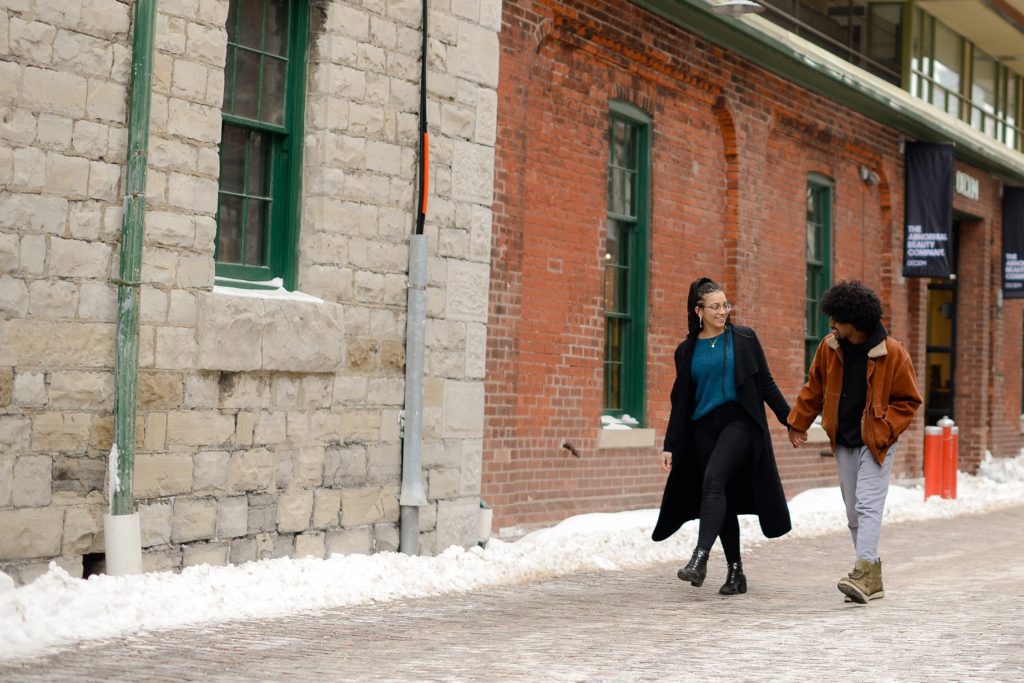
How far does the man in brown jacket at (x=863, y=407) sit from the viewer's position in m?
9.08

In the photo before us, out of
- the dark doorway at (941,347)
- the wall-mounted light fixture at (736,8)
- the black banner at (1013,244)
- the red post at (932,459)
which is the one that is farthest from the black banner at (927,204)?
the wall-mounted light fixture at (736,8)

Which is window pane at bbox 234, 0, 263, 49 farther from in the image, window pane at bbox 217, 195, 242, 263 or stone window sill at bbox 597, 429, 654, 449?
stone window sill at bbox 597, 429, 654, 449

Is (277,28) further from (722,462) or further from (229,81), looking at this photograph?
(722,462)

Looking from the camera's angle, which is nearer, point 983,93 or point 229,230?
point 229,230

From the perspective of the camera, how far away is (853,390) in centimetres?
930

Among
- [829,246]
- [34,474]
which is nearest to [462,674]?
[34,474]

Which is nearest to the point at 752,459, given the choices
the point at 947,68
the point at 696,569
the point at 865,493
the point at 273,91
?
the point at 865,493

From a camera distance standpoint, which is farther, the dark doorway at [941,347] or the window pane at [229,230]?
the dark doorway at [941,347]

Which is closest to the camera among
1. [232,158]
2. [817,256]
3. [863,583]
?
[863,583]

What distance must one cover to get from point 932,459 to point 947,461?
0.29 metres

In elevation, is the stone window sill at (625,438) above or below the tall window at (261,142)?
below

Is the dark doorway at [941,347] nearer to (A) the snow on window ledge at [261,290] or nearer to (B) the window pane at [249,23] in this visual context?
(A) the snow on window ledge at [261,290]

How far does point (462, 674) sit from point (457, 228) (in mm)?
4878

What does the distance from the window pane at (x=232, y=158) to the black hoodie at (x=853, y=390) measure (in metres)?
3.83
